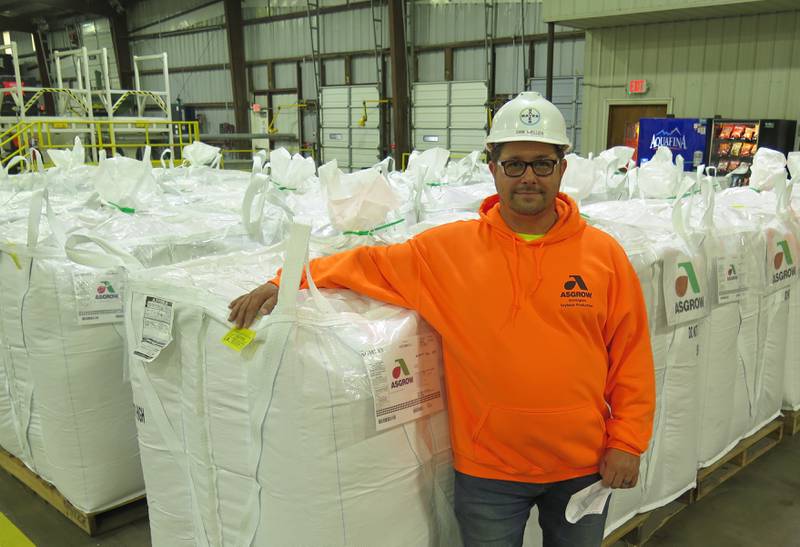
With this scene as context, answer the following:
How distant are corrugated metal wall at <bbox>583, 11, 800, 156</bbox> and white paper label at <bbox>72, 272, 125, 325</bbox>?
29.7 ft

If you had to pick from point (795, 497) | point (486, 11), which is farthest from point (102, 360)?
point (486, 11)

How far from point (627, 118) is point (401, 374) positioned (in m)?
9.87

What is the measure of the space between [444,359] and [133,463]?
1.76m

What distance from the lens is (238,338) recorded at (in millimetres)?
1653

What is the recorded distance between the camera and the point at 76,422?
106 inches

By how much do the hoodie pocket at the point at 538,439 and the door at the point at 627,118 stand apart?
9413 millimetres

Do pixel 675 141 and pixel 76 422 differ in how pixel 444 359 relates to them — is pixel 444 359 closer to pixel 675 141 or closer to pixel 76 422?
pixel 76 422

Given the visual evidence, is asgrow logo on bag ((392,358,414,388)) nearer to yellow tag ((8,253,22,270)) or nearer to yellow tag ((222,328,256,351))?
yellow tag ((222,328,256,351))

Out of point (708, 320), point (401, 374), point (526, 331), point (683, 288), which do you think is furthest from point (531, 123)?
point (708, 320)

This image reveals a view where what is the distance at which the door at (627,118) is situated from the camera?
10.2 m

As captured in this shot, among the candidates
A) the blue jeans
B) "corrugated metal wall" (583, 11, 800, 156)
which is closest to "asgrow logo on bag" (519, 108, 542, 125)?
the blue jeans

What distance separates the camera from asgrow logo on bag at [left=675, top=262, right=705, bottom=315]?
2.48 meters

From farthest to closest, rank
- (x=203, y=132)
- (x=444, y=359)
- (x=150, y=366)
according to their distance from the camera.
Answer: (x=203, y=132), (x=150, y=366), (x=444, y=359)

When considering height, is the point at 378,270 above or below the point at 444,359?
above
